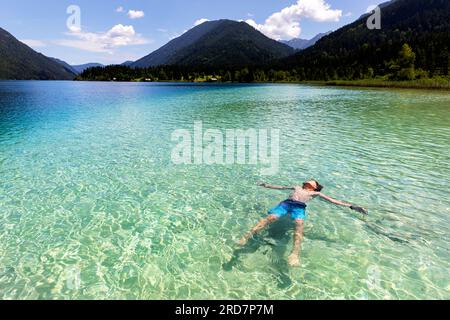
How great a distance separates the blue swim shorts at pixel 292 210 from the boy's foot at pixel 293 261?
6.75 ft

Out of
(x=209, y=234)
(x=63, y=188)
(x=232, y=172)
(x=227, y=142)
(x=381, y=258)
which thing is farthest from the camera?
(x=227, y=142)

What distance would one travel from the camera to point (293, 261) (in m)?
9.14

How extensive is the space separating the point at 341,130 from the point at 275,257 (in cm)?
2556

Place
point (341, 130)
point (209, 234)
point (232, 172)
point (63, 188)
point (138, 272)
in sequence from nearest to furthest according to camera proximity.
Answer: point (138, 272) < point (209, 234) < point (63, 188) < point (232, 172) < point (341, 130)

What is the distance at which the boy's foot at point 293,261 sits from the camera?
911 cm

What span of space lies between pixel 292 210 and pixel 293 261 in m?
2.67

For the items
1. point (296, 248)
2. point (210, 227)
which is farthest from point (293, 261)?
point (210, 227)

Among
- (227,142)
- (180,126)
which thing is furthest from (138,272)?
(180,126)

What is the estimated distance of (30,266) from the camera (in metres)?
9.30

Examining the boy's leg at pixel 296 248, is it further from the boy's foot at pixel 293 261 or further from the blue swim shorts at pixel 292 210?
the blue swim shorts at pixel 292 210

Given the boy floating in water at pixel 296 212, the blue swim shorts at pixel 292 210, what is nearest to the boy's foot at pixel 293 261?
the boy floating in water at pixel 296 212

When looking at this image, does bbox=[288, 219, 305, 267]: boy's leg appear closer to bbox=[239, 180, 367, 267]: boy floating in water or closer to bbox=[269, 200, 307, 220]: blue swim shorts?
bbox=[239, 180, 367, 267]: boy floating in water

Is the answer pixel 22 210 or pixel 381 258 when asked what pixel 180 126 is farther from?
pixel 381 258
